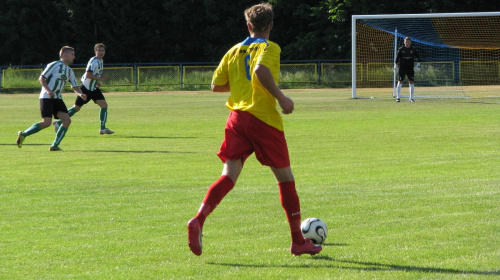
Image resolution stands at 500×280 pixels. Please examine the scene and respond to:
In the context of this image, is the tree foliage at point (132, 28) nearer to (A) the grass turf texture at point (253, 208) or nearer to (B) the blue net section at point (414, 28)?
(B) the blue net section at point (414, 28)

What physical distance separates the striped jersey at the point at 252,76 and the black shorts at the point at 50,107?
30.4 ft

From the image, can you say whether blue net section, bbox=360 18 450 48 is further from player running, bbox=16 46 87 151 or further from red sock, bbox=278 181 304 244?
red sock, bbox=278 181 304 244

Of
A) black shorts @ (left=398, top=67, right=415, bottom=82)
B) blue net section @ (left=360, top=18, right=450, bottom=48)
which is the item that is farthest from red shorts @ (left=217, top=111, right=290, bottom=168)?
blue net section @ (left=360, top=18, right=450, bottom=48)

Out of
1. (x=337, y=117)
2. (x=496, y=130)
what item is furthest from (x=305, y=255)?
(x=337, y=117)

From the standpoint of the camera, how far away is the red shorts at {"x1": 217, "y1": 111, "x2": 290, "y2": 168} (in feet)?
19.1

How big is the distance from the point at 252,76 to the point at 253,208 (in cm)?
225

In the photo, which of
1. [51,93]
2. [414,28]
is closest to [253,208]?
[51,93]

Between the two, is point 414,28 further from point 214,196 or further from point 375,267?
point 375,267

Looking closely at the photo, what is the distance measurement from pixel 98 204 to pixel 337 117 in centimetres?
1372

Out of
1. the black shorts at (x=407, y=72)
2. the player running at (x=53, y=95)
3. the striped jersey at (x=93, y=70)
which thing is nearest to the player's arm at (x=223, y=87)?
the player running at (x=53, y=95)

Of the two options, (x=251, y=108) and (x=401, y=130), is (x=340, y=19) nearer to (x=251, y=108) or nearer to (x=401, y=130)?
(x=401, y=130)

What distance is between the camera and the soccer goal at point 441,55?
37.2 meters

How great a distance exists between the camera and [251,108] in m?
5.91

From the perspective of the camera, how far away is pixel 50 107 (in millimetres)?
14781
